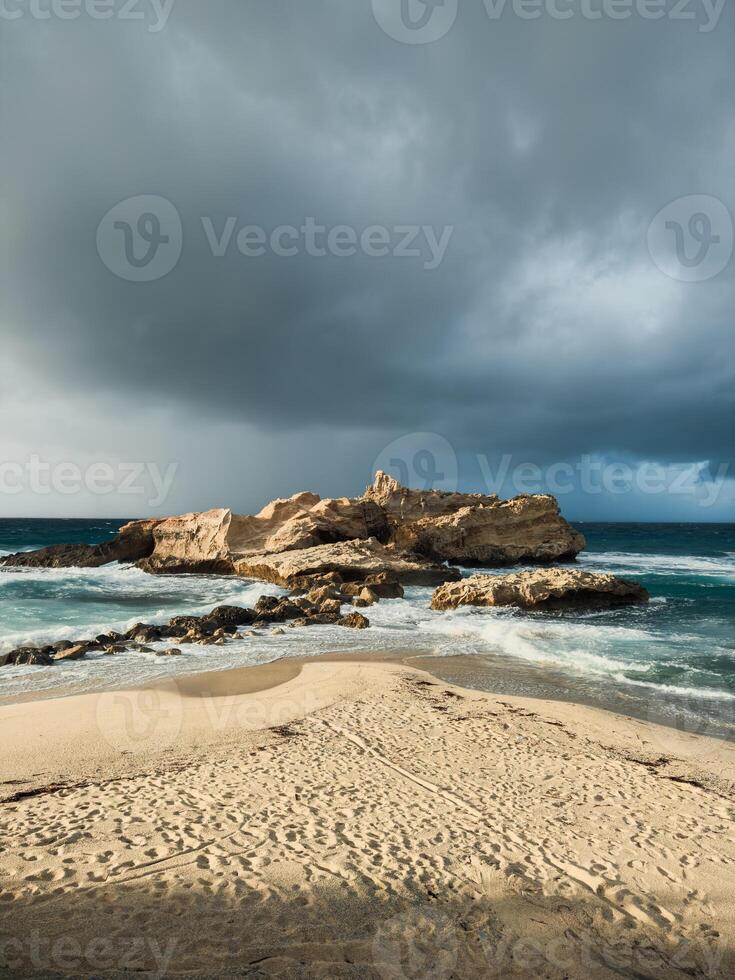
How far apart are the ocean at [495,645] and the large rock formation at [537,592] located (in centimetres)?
70

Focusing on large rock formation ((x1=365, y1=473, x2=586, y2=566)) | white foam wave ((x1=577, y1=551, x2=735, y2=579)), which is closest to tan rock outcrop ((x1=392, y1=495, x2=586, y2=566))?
large rock formation ((x1=365, y1=473, x2=586, y2=566))

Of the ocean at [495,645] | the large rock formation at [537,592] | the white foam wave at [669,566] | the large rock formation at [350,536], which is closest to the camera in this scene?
the ocean at [495,645]

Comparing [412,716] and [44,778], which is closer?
[44,778]

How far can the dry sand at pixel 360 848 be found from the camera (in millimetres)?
3629

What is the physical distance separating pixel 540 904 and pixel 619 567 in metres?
40.5

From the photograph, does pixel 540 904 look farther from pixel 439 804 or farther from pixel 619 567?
pixel 619 567

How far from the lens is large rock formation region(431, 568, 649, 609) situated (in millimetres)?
19781

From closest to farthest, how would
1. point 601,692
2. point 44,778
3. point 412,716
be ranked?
point 44,778 < point 412,716 < point 601,692

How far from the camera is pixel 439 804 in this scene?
5730mm

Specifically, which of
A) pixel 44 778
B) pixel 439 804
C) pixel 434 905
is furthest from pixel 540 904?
pixel 44 778

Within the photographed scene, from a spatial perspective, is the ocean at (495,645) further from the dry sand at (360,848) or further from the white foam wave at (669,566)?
the white foam wave at (669,566)

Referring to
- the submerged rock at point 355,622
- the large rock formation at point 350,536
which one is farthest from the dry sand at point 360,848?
the large rock formation at point 350,536

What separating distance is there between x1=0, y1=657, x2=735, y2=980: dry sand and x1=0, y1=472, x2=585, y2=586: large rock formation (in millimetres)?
20869


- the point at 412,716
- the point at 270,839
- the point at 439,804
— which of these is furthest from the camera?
the point at 412,716
